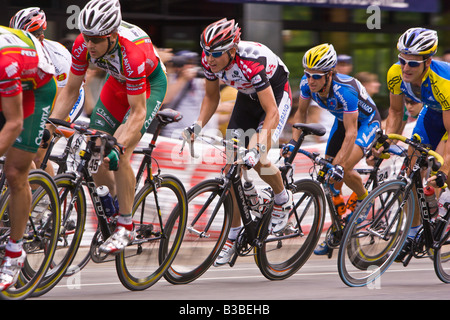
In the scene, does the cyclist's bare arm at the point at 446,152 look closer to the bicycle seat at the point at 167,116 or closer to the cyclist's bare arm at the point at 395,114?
the cyclist's bare arm at the point at 395,114

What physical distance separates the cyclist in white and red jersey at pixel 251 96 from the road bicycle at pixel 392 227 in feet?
2.18

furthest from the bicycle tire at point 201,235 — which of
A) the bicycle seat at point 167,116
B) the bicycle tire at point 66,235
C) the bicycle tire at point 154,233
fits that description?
the bicycle tire at point 66,235

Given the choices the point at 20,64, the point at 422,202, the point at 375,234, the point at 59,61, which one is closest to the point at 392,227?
the point at 375,234

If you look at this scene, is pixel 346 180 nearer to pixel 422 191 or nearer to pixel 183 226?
pixel 422 191

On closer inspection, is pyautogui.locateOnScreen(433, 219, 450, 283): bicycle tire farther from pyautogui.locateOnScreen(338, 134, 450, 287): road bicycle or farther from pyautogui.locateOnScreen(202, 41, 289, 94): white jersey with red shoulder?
pyautogui.locateOnScreen(202, 41, 289, 94): white jersey with red shoulder

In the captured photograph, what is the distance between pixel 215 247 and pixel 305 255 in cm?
99

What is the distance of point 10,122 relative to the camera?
4.72 m

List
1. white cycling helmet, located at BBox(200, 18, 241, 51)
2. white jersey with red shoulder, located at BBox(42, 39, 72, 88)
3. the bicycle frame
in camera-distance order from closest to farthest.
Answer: white cycling helmet, located at BBox(200, 18, 241, 51)
the bicycle frame
white jersey with red shoulder, located at BBox(42, 39, 72, 88)

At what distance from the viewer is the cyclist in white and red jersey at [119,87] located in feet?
17.8

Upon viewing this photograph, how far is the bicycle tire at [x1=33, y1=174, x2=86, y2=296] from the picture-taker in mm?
5395

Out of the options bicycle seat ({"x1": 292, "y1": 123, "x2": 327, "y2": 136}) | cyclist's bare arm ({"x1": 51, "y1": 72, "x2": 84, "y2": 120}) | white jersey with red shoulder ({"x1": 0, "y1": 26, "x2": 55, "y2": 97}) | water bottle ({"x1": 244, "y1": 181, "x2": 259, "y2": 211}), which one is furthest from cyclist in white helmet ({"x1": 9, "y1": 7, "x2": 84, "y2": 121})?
bicycle seat ({"x1": 292, "y1": 123, "x2": 327, "y2": 136})

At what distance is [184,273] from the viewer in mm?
6293

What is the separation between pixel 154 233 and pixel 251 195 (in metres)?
0.92

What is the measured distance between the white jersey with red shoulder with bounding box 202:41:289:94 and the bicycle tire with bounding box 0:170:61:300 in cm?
179
